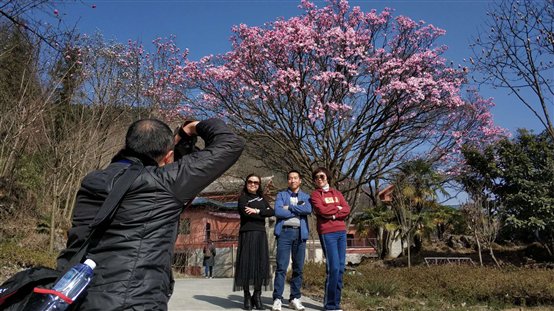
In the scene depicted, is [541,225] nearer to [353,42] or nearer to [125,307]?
[353,42]

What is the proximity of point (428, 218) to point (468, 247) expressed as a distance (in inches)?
128

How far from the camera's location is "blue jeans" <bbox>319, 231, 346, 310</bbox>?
5.45 meters

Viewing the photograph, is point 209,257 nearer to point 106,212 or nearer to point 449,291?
point 449,291

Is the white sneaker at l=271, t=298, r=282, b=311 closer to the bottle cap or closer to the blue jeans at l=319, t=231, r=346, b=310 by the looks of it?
the blue jeans at l=319, t=231, r=346, b=310

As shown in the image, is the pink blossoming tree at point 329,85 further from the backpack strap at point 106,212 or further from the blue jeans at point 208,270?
the backpack strap at point 106,212

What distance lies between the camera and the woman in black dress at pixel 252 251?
5867mm

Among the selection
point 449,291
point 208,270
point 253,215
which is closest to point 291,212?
point 253,215

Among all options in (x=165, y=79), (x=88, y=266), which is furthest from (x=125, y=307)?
(x=165, y=79)

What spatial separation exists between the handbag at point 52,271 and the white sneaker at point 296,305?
419cm

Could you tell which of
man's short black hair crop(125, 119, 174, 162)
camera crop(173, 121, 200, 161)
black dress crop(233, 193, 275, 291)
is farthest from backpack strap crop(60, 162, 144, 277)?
black dress crop(233, 193, 275, 291)

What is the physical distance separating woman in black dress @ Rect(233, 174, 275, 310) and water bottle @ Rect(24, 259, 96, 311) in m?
4.25

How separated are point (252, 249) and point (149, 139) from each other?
4.11m

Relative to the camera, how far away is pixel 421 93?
44.4ft

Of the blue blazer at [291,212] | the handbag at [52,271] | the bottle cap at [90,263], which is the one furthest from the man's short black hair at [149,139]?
the blue blazer at [291,212]
